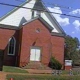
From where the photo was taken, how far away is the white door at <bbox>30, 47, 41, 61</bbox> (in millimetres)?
38109

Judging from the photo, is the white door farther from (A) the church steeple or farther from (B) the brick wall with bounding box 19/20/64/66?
(A) the church steeple

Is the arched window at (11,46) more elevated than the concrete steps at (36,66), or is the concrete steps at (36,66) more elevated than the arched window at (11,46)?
the arched window at (11,46)

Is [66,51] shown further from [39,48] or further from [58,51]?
[39,48]

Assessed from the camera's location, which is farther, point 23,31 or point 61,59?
point 61,59

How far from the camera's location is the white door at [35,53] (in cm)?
3811

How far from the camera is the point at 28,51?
37.3m

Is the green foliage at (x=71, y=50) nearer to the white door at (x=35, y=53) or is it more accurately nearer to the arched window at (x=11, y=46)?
the white door at (x=35, y=53)

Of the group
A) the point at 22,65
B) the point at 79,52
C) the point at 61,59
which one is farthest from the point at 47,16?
the point at 79,52

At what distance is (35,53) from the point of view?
3847 cm

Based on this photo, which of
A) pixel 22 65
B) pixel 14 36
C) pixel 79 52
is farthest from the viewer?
pixel 79 52

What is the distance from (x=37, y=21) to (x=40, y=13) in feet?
12.5

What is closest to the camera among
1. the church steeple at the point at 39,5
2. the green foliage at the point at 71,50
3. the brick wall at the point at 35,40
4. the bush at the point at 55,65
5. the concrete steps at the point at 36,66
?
the concrete steps at the point at 36,66

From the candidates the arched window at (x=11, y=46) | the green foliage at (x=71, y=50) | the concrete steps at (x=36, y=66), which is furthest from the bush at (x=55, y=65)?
the green foliage at (x=71, y=50)

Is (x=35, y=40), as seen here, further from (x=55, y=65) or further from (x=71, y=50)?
(x=71, y=50)
